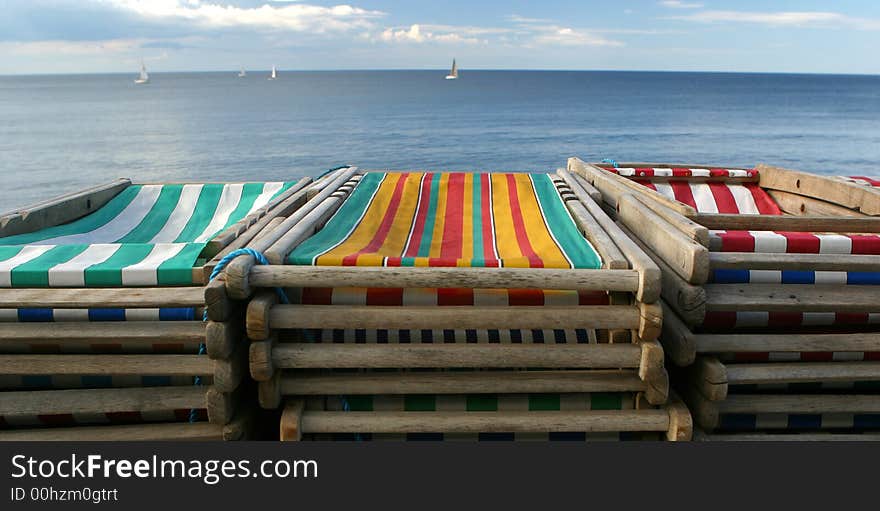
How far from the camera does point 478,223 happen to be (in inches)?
177

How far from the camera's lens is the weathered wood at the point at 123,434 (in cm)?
324

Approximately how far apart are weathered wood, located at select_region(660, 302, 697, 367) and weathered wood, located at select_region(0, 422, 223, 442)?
238 cm

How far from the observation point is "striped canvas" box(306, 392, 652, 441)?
328 centimetres

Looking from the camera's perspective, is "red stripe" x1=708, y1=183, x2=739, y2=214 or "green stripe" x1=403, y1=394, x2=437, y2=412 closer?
"green stripe" x1=403, y1=394, x2=437, y2=412

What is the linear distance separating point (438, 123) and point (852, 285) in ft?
162

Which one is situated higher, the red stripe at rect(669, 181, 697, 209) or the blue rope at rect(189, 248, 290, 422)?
the red stripe at rect(669, 181, 697, 209)

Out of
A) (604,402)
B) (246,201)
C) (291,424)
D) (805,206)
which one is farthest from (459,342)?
(805,206)

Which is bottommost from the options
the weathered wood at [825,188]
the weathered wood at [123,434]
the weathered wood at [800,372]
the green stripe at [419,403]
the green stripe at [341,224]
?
the weathered wood at [123,434]

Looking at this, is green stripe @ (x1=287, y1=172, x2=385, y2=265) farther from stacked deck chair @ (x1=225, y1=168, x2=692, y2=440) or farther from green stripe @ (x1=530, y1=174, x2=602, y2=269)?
green stripe @ (x1=530, y1=174, x2=602, y2=269)

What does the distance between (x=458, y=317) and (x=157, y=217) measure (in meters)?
3.89

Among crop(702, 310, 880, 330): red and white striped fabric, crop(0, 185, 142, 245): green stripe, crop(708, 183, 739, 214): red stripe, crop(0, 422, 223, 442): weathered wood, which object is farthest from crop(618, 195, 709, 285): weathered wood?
crop(0, 185, 142, 245): green stripe

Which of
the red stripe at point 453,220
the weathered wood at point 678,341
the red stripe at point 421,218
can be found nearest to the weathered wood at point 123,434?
the red stripe at point 421,218

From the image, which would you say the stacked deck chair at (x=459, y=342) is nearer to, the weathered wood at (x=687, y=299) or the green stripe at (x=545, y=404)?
the green stripe at (x=545, y=404)

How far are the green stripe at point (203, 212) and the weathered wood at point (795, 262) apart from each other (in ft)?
13.6
